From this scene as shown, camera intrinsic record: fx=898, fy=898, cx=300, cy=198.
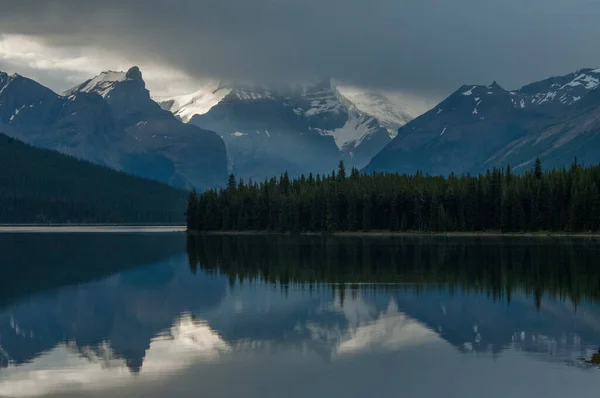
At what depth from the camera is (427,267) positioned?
114m

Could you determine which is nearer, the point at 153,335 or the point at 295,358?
the point at 295,358

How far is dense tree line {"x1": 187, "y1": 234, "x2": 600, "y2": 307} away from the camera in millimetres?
91375

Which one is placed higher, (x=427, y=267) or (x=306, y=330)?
(x=427, y=267)

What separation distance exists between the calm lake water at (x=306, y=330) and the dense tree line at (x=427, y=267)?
33cm

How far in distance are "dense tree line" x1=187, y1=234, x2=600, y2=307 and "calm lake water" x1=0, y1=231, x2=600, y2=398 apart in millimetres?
333

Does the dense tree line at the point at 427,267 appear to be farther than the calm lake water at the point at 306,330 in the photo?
Yes

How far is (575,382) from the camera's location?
151 ft

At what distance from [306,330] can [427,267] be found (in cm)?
5207

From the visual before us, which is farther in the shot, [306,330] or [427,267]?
[427,267]

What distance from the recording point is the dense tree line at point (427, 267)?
300 feet

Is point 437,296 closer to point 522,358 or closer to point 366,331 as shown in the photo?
point 366,331

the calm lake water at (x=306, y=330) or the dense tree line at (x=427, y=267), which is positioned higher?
the dense tree line at (x=427, y=267)

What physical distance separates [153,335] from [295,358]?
13.6m

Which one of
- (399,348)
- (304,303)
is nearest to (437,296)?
(304,303)
